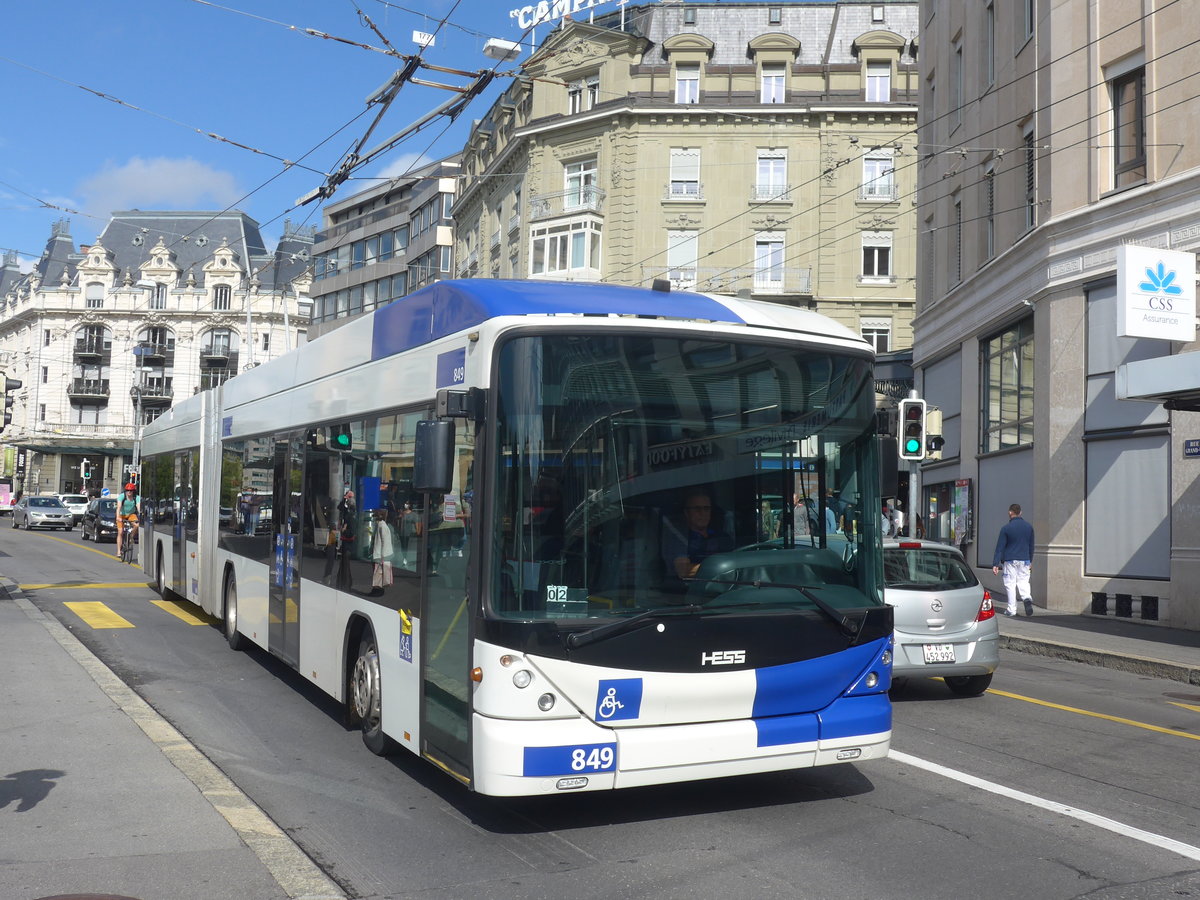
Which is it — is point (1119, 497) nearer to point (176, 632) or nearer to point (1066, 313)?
point (1066, 313)

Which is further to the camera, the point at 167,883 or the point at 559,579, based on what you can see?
the point at 559,579

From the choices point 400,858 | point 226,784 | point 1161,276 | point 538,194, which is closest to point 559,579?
point 400,858

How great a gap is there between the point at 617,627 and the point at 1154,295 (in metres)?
14.3

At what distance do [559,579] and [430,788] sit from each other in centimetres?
190

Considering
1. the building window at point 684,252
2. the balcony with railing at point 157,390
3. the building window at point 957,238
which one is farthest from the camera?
the balcony with railing at point 157,390

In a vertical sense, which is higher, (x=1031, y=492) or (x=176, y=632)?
(x=1031, y=492)

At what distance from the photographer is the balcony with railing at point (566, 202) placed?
42.0 m

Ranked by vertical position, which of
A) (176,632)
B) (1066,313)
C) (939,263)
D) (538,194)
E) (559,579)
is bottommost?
(176,632)

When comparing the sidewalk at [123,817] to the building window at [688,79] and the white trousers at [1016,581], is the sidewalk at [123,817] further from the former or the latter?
the building window at [688,79]

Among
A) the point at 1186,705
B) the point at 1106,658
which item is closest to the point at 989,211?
the point at 1106,658

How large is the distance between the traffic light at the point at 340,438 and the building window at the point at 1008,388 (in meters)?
16.4

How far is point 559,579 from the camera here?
5.80 m

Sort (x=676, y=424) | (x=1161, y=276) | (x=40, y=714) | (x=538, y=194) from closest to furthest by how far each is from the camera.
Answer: (x=676, y=424) → (x=40, y=714) → (x=1161, y=276) → (x=538, y=194)

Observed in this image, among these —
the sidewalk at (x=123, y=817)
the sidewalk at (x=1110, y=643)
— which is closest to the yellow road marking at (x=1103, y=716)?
the sidewalk at (x=1110, y=643)
